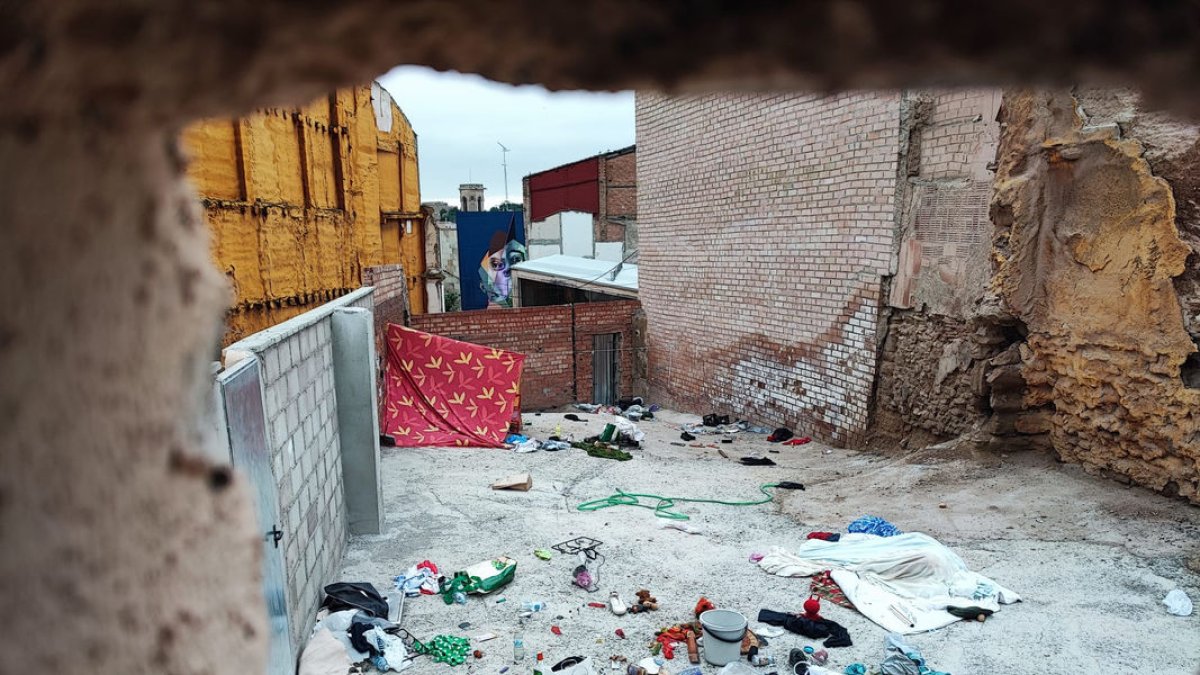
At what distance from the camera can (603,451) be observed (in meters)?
8.84

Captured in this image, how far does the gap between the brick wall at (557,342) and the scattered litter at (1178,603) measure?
30.5 ft

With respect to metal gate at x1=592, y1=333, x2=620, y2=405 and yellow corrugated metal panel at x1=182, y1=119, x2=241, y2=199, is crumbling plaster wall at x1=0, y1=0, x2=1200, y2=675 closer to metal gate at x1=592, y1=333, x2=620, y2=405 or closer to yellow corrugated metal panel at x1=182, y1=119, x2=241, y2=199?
yellow corrugated metal panel at x1=182, y1=119, x2=241, y2=199

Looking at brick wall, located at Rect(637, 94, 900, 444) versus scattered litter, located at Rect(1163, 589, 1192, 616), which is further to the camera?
brick wall, located at Rect(637, 94, 900, 444)

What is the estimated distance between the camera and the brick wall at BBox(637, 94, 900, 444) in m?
8.11

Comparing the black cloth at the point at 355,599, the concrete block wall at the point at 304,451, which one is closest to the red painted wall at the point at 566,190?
the concrete block wall at the point at 304,451

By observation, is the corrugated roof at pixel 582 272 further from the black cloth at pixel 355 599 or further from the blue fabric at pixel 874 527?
the black cloth at pixel 355 599

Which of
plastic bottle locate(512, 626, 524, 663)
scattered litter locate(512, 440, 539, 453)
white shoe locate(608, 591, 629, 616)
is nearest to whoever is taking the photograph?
plastic bottle locate(512, 626, 524, 663)

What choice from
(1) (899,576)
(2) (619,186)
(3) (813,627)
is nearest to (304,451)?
(3) (813,627)

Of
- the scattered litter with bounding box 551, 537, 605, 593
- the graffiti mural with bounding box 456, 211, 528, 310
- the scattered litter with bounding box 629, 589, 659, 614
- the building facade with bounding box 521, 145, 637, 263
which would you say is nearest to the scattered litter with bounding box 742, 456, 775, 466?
the scattered litter with bounding box 551, 537, 605, 593

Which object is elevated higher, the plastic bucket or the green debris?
the plastic bucket

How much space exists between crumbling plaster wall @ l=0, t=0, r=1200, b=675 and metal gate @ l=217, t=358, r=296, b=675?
86.9 inches

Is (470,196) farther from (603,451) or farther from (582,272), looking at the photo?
(603,451)

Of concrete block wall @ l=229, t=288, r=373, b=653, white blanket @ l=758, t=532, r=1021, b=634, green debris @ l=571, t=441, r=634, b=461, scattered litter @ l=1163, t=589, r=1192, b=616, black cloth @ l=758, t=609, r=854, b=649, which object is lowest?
green debris @ l=571, t=441, r=634, b=461

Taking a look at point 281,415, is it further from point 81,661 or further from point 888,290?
point 888,290
